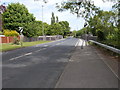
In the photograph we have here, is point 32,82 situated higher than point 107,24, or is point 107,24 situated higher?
point 107,24

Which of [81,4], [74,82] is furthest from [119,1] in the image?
[74,82]

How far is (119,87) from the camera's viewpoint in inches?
227

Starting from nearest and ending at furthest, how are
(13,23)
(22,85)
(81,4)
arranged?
1. (22,85)
2. (81,4)
3. (13,23)

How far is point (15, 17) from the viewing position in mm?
52406

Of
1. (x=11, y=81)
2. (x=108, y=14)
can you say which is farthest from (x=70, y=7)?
(x=108, y=14)

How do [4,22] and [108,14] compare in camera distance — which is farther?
[4,22]

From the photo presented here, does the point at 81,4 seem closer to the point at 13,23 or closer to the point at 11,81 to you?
the point at 11,81

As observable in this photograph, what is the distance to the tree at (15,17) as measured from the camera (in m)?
52.5

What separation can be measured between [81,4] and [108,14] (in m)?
21.4

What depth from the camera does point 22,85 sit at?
613 centimetres

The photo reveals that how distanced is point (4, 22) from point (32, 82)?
50724 mm

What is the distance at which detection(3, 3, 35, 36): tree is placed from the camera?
5251 cm

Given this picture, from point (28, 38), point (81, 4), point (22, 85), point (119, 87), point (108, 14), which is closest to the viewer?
point (119, 87)

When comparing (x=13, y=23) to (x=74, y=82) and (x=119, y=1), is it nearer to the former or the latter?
(x=119, y=1)
